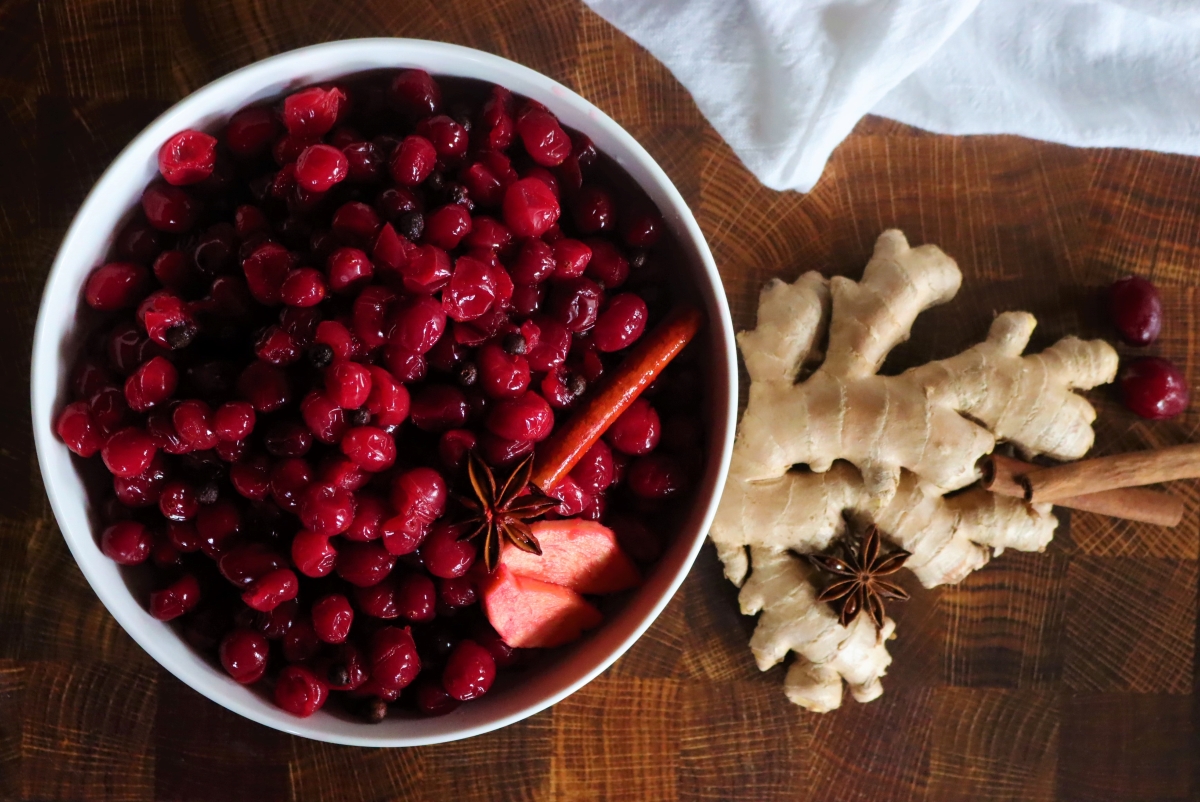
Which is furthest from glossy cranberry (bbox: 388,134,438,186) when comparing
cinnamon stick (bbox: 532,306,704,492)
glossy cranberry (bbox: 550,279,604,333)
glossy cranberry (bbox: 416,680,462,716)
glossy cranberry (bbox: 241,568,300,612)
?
glossy cranberry (bbox: 416,680,462,716)

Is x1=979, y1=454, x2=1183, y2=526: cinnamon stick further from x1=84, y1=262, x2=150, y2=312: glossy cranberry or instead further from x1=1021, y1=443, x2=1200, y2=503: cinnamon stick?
x1=84, y1=262, x2=150, y2=312: glossy cranberry

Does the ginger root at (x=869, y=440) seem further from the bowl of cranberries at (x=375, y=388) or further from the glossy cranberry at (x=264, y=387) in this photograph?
the glossy cranberry at (x=264, y=387)

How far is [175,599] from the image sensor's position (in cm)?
82

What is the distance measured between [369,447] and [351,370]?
70 mm

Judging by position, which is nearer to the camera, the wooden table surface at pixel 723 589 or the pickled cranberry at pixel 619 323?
the pickled cranberry at pixel 619 323

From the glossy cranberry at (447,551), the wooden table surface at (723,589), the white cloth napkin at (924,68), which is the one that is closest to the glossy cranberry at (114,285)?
the wooden table surface at (723,589)

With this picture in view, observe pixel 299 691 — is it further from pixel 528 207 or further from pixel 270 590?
pixel 528 207

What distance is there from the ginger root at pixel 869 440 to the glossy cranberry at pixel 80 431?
641 mm

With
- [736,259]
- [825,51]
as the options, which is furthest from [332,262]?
[825,51]

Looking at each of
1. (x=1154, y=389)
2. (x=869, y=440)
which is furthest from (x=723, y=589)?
(x=1154, y=389)

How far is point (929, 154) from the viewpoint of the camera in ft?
3.52

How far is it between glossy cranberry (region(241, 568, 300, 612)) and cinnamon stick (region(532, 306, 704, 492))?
24cm

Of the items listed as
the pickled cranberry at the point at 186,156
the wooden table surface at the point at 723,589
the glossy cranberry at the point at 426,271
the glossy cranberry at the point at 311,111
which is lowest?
the wooden table surface at the point at 723,589

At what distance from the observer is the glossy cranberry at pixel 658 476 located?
2.87 ft
